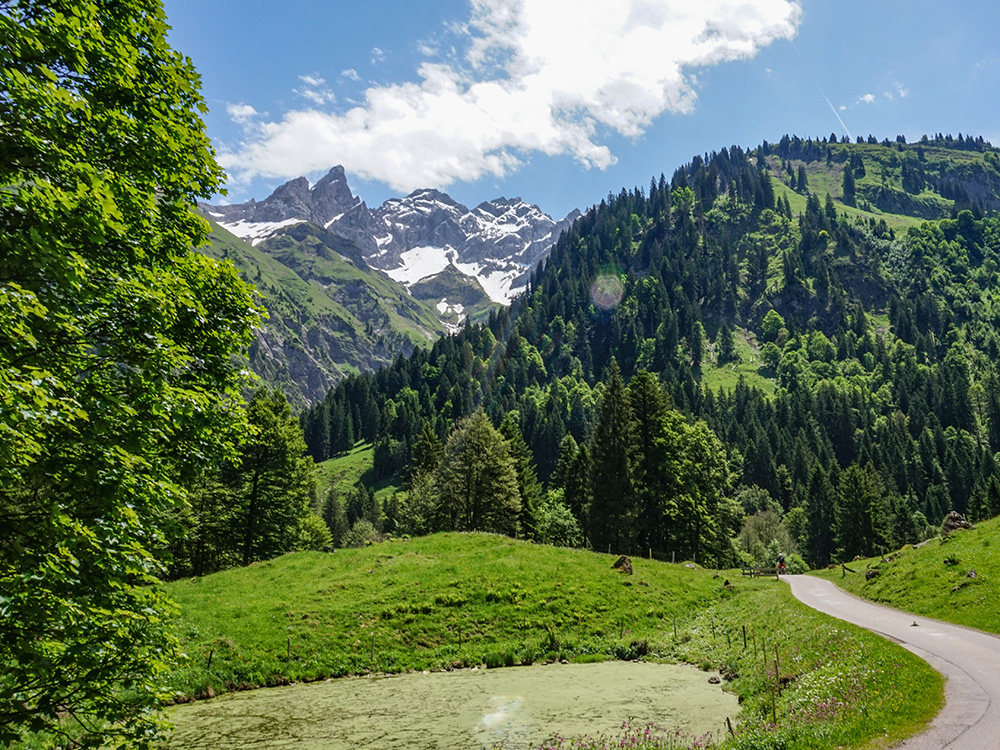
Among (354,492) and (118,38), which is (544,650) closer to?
(118,38)

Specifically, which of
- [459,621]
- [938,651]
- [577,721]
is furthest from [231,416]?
[459,621]

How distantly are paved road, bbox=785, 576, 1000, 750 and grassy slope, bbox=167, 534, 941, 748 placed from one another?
0.57m

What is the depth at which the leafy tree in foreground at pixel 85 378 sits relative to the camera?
24.6ft

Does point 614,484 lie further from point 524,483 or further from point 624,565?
point 524,483

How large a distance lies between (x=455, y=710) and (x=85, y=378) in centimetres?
1813

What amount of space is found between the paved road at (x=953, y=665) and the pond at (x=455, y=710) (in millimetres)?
6231

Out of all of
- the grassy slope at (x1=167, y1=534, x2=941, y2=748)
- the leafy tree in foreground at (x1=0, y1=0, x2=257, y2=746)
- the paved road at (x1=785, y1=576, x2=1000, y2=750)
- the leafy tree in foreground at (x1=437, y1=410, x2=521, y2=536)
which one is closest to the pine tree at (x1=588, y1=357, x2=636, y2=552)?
the leafy tree in foreground at (x1=437, y1=410, x2=521, y2=536)

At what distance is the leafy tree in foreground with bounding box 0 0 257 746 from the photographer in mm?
7508

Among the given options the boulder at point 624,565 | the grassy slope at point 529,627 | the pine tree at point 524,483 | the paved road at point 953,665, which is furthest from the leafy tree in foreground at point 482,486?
the paved road at point 953,665

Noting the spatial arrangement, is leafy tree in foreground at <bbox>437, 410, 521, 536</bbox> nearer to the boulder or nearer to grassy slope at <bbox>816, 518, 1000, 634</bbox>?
the boulder

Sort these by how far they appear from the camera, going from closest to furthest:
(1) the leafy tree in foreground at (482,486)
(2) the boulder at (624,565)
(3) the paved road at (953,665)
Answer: (3) the paved road at (953,665) < (2) the boulder at (624,565) < (1) the leafy tree in foreground at (482,486)

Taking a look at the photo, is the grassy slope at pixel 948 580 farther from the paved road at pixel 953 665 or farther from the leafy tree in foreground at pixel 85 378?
the leafy tree in foreground at pixel 85 378

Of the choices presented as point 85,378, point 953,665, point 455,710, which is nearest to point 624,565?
point 455,710

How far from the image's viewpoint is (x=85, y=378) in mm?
9094
